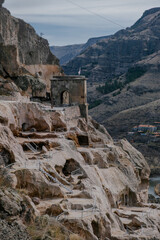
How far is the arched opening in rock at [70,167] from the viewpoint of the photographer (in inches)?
979

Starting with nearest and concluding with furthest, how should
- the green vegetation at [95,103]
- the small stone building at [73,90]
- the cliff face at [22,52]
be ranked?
the small stone building at [73,90], the cliff face at [22,52], the green vegetation at [95,103]

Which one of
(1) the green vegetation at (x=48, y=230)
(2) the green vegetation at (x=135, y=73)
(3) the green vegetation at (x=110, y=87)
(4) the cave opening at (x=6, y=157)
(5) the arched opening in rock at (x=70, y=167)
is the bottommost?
(3) the green vegetation at (x=110, y=87)

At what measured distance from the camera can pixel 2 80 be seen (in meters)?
42.1

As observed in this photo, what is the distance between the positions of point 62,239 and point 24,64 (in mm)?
37122

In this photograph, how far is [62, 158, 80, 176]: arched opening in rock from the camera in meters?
24.9

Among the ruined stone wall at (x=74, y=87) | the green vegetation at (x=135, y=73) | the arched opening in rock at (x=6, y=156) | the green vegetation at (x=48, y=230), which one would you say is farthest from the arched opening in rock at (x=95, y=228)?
the green vegetation at (x=135, y=73)

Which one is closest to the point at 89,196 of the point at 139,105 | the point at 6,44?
the point at 6,44

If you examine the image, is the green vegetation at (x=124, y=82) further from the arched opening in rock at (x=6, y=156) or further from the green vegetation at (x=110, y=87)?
the arched opening in rock at (x=6, y=156)

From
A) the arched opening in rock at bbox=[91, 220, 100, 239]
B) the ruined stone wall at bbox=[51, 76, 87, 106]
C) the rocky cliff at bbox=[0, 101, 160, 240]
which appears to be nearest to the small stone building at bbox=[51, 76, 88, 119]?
the ruined stone wall at bbox=[51, 76, 87, 106]

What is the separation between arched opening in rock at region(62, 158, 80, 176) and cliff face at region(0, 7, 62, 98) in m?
20.2

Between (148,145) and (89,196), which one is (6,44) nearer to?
(89,196)

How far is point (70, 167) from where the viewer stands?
82.0 feet

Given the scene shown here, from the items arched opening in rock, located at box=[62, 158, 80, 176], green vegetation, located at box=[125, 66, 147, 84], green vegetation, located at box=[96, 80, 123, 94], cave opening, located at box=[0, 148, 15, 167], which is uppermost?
cave opening, located at box=[0, 148, 15, 167]

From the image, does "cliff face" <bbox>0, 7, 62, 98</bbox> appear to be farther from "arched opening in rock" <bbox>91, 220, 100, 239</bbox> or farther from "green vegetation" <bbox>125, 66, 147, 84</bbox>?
"green vegetation" <bbox>125, 66, 147, 84</bbox>
